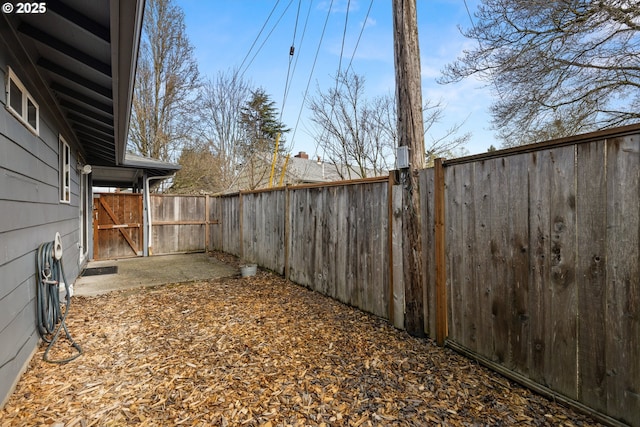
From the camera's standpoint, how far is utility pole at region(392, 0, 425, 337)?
295 cm

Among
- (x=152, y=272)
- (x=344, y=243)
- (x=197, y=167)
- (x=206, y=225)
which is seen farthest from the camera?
(x=197, y=167)

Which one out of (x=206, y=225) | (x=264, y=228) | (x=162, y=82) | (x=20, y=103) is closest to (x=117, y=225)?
(x=206, y=225)

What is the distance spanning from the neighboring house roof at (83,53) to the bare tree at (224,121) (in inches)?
374

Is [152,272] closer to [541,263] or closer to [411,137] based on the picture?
[411,137]

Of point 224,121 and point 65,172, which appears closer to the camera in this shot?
point 65,172

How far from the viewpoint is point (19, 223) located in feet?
7.86

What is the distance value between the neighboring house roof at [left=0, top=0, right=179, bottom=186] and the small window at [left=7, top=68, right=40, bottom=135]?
0.72 ft

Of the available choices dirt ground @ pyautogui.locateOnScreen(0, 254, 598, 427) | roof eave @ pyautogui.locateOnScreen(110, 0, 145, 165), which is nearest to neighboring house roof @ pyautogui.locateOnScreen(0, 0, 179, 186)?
roof eave @ pyautogui.locateOnScreen(110, 0, 145, 165)

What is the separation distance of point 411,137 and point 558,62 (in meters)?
4.91

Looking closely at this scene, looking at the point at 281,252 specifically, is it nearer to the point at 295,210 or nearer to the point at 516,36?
the point at 295,210

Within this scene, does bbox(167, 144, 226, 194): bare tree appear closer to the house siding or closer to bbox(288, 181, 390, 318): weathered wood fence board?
bbox(288, 181, 390, 318): weathered wood fence board

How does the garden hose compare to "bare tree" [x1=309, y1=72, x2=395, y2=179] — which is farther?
"bare tree" [x1=309, y1=72, x2=395, y2=179]

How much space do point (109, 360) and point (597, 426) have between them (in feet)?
11.6

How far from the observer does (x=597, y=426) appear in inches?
68.2
